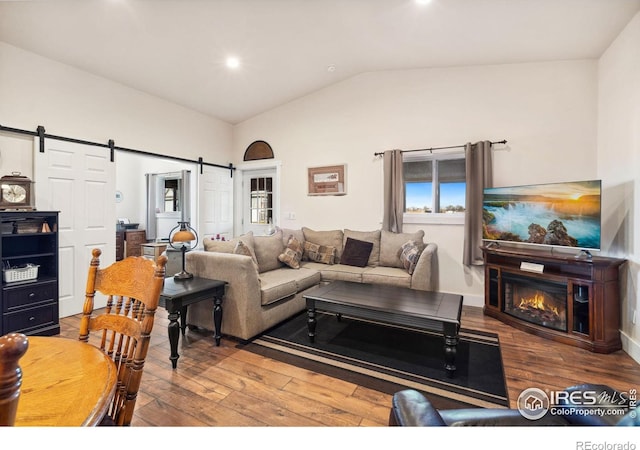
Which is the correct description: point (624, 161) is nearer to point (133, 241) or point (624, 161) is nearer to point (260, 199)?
point (260, 199)

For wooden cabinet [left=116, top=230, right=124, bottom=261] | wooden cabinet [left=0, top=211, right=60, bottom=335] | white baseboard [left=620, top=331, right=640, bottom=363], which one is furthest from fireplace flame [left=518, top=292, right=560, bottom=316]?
wooden cabinet [left=116, top=230, right=124, bottom=261]

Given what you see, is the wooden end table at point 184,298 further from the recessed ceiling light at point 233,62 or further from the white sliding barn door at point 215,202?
the recessed ceiling light at point 233,62

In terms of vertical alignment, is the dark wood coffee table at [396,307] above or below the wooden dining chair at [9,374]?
below

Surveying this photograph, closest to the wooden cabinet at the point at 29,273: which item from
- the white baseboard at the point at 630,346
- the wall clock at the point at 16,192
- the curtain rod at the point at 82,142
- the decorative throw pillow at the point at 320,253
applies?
the wall clock at the point at 16,192

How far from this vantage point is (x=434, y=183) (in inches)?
165

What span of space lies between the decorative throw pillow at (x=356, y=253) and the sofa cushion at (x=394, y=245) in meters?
0.19

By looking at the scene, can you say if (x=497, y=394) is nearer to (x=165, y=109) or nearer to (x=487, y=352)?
(x=487, y=352)

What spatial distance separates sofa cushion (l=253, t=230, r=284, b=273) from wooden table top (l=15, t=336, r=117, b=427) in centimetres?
252

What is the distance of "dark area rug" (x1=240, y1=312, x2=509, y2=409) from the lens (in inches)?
79.8

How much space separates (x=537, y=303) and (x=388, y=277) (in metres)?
1.52

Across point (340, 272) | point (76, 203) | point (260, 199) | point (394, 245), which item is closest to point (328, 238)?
point (340, 272)

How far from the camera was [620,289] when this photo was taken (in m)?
2.71

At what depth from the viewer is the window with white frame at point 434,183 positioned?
4.04 meters
